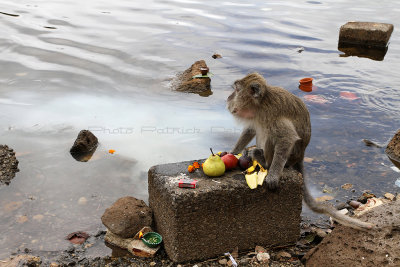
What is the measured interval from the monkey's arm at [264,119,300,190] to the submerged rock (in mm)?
3605

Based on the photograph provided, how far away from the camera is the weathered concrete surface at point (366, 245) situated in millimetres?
3936

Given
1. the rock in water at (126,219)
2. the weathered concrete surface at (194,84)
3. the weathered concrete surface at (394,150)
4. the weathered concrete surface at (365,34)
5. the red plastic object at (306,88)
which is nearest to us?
the rock in water at (126,219)

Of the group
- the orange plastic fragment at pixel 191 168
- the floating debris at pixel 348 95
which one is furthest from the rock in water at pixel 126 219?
the floating debris at pixel 348 95

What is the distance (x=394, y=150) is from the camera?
707 cm

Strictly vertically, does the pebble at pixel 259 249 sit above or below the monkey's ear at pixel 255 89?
below

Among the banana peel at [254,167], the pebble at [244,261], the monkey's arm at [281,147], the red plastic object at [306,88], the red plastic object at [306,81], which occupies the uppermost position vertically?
the monkey's arm at [281,147]

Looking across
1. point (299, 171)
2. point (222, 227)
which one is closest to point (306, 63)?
point (299, 171)

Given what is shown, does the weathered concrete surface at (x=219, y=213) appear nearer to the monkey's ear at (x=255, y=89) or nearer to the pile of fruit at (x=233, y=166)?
the pile of fruit at (x=233, y=166)

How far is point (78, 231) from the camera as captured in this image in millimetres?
5125

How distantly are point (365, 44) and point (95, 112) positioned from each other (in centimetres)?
835

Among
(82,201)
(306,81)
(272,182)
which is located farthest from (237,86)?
(306,81)

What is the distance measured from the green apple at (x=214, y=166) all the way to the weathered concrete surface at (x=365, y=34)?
31.9 ft

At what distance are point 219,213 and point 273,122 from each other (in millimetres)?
1051

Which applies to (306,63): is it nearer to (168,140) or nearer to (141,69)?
(141,69)
